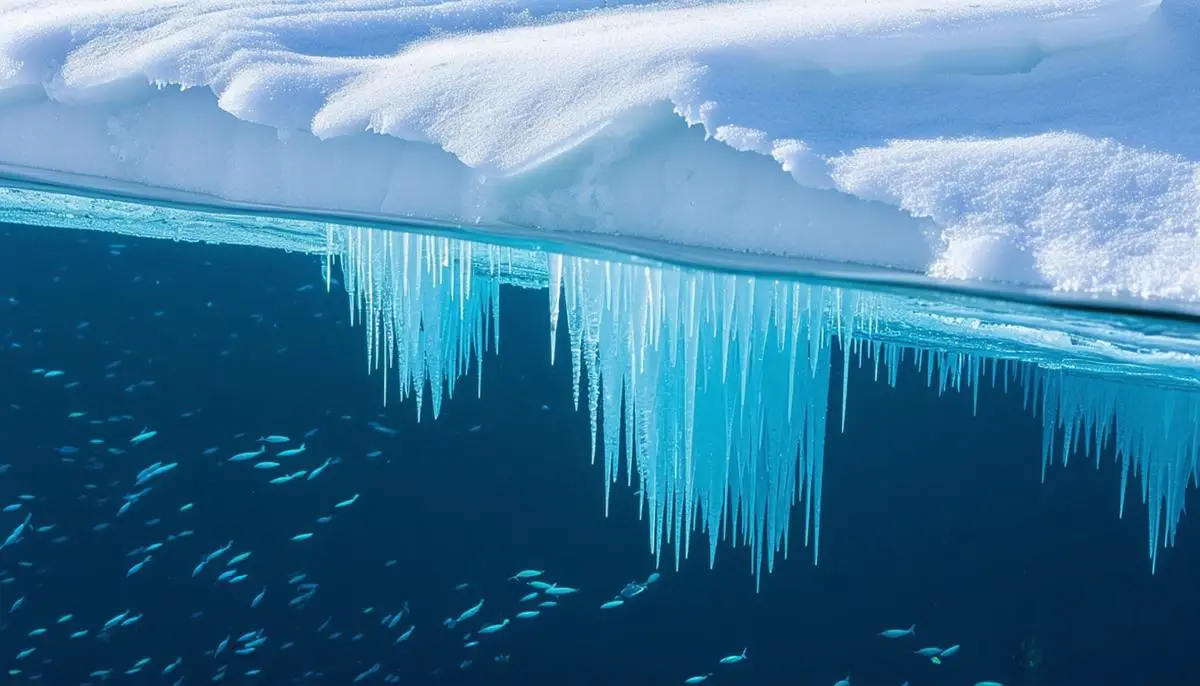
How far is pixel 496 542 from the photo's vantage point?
16.7 meters

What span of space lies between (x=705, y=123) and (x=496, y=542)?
14237mm

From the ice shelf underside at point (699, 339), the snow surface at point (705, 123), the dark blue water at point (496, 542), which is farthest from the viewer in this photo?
the dark blue water at point (496, 542)

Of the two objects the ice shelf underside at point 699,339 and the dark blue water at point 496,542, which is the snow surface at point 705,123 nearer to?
the ice shelf underside at point 699,339

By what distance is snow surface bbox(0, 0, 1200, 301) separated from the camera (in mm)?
2861

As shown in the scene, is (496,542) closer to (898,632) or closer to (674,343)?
(898,632)

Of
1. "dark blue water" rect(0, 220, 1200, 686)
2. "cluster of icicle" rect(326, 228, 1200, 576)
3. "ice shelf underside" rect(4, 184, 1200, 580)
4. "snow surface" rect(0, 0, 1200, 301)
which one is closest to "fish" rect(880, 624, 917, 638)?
"dark blue water" rect(0, 220, 1200, 686)

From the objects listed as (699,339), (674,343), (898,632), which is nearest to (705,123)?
(674,343)

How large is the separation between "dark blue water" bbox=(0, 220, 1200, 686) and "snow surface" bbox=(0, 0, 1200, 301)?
510 inches

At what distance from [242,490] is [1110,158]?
16.3 meters

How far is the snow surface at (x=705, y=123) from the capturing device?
9.39 ft

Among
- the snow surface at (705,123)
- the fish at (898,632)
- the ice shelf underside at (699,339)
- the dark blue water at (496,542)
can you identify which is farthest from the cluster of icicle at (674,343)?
the dark blue water at (496,542)

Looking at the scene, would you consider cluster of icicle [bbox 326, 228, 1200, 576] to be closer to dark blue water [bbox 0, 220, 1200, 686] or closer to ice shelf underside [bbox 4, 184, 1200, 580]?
ice shelf underside [bbox 4, 184, 1200, 580]

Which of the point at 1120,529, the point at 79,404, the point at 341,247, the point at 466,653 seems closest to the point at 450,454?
the point at 466,653

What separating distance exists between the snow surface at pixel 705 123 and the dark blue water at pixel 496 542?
13.0 meters
